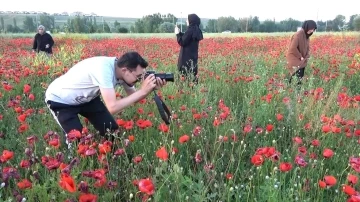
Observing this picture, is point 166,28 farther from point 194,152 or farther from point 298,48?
point 194,152

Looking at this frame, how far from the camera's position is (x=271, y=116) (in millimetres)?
3609

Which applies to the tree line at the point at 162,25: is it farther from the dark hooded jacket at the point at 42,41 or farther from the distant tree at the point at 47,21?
the dark hooded jacket at the point at 42,41

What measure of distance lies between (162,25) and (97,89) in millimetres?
50101

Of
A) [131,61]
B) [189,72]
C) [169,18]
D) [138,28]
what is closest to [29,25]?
[138,28]

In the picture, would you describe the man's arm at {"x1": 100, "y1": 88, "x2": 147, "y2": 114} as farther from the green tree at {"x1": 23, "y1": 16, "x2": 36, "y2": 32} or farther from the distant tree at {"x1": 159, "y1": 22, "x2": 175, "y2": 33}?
the green tree at {"x1": 23, "y1": 16, "x2": 36, "y2": 32}

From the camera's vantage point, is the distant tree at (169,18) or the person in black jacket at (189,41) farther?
the distant tree at (169,18)

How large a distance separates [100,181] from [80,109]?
61.0 inches

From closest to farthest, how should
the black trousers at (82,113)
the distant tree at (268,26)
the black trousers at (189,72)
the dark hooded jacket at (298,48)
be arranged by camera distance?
1. the black trousers at (82,113)
2. the black trousers at (189,72)
3. the dark hooded jacket at (298,48)
4. the distant tree at (268,26)

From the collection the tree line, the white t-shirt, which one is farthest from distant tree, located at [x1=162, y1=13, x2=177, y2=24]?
the white t-shirt

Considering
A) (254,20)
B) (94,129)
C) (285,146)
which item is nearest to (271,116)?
(285,146)

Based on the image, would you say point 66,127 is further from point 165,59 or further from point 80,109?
point 165,59

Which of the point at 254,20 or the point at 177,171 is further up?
the point at 254,20

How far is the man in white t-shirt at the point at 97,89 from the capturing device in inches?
105

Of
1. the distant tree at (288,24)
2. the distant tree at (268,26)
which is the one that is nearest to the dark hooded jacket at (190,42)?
the distant tree at (268,26)
